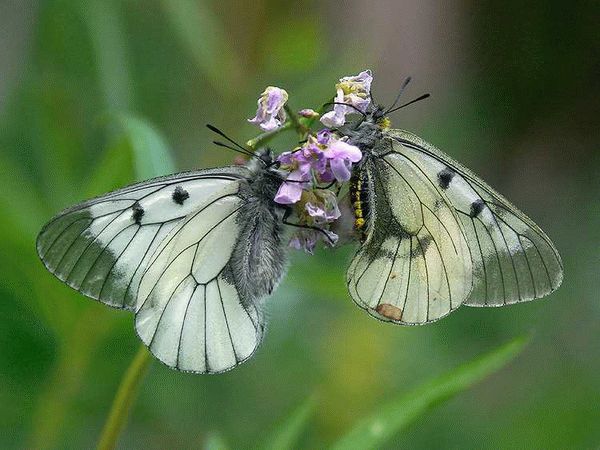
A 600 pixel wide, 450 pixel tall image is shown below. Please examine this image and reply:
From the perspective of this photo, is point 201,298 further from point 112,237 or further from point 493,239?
point 493,239

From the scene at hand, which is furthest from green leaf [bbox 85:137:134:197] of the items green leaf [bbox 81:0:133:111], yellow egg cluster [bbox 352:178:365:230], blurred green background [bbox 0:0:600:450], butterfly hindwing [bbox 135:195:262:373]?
green leaf [bbox 81:0:133:111]

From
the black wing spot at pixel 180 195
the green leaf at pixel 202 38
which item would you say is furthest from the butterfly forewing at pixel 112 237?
the green leaf at pixel 202 38

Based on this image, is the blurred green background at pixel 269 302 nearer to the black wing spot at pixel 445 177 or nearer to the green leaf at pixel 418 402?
the green leaf at pixel 418 402

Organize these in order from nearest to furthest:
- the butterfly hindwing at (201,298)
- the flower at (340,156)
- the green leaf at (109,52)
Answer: the flower at (340,156) < the butterfly hindwing at (201,298) < the green leaf at (109,52)

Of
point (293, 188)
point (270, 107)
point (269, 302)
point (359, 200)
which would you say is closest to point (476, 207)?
point (359, 200)

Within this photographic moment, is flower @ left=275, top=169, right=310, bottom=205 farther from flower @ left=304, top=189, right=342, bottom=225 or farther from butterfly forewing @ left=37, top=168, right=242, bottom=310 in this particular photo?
butterfly forewing @ left=37, top=168, right=242, bottom=310

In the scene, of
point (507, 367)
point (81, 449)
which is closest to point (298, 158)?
point (81, 449)
